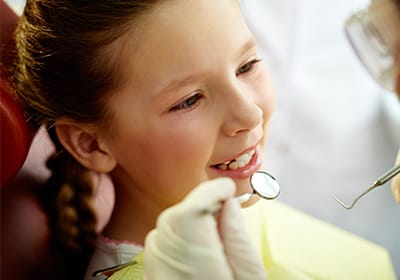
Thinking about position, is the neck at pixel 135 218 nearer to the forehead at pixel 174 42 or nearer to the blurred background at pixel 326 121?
the forehead at pixel 174 42

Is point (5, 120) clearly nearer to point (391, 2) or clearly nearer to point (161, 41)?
point (161, 41)

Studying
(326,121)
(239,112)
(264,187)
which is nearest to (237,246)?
(264,187)

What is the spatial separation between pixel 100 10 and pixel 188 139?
0.20 metres

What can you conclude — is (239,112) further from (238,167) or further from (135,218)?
(135,218)

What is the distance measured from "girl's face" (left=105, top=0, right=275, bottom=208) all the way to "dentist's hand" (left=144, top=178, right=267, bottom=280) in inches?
9.3

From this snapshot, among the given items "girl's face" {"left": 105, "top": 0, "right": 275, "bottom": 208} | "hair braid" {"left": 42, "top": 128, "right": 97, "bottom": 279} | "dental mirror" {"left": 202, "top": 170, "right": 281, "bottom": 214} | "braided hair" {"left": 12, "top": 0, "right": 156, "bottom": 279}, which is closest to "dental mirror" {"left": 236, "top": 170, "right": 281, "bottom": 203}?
"dental mirror" {"left": 202, "top": 170, "right": 281, "bottom": 214}

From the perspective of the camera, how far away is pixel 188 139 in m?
0.86

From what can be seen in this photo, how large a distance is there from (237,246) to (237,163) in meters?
0.28

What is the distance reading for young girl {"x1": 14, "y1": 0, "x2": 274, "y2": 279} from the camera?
824mm

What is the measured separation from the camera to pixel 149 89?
841 mm

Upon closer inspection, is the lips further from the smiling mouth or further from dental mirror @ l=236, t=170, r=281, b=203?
dental mirror @ l=236, t=170, r=281, b=203

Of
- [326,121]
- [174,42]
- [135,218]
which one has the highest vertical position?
[174,42]

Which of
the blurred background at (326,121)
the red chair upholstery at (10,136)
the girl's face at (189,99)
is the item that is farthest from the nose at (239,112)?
the blurred background at (326,121)

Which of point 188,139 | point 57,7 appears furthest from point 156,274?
point 57,7
